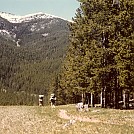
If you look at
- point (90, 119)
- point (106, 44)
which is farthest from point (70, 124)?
point (106, 44)

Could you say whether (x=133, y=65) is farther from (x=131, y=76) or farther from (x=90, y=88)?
(x=90, y=88)

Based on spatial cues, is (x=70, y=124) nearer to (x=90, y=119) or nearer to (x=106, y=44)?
(x=90, y=119)

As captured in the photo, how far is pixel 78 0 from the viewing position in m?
42.8

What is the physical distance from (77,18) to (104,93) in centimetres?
1074

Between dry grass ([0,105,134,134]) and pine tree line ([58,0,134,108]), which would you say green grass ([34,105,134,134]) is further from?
pine tree line ([58,0,134,108])

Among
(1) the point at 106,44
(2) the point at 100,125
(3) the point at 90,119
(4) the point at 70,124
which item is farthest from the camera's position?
(1) the point at 106,44

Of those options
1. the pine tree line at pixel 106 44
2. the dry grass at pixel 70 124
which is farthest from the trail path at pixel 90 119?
the pine tree line at pixel 106 44

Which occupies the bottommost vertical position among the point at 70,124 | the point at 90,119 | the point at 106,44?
the point at 70,124

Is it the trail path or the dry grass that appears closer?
the dry grass

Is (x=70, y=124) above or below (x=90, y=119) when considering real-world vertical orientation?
below

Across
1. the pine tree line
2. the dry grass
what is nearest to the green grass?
the dry grass

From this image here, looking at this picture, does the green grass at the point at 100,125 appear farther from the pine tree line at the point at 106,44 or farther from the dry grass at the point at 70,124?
the pine tree line at the point at 106,44

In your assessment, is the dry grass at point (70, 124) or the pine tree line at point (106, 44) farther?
the pine tree line at point (106, 44)

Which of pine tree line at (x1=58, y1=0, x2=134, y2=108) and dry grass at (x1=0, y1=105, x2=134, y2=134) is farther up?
pine tree line at (x1=58, y1=0, x2=134, y2=108)
